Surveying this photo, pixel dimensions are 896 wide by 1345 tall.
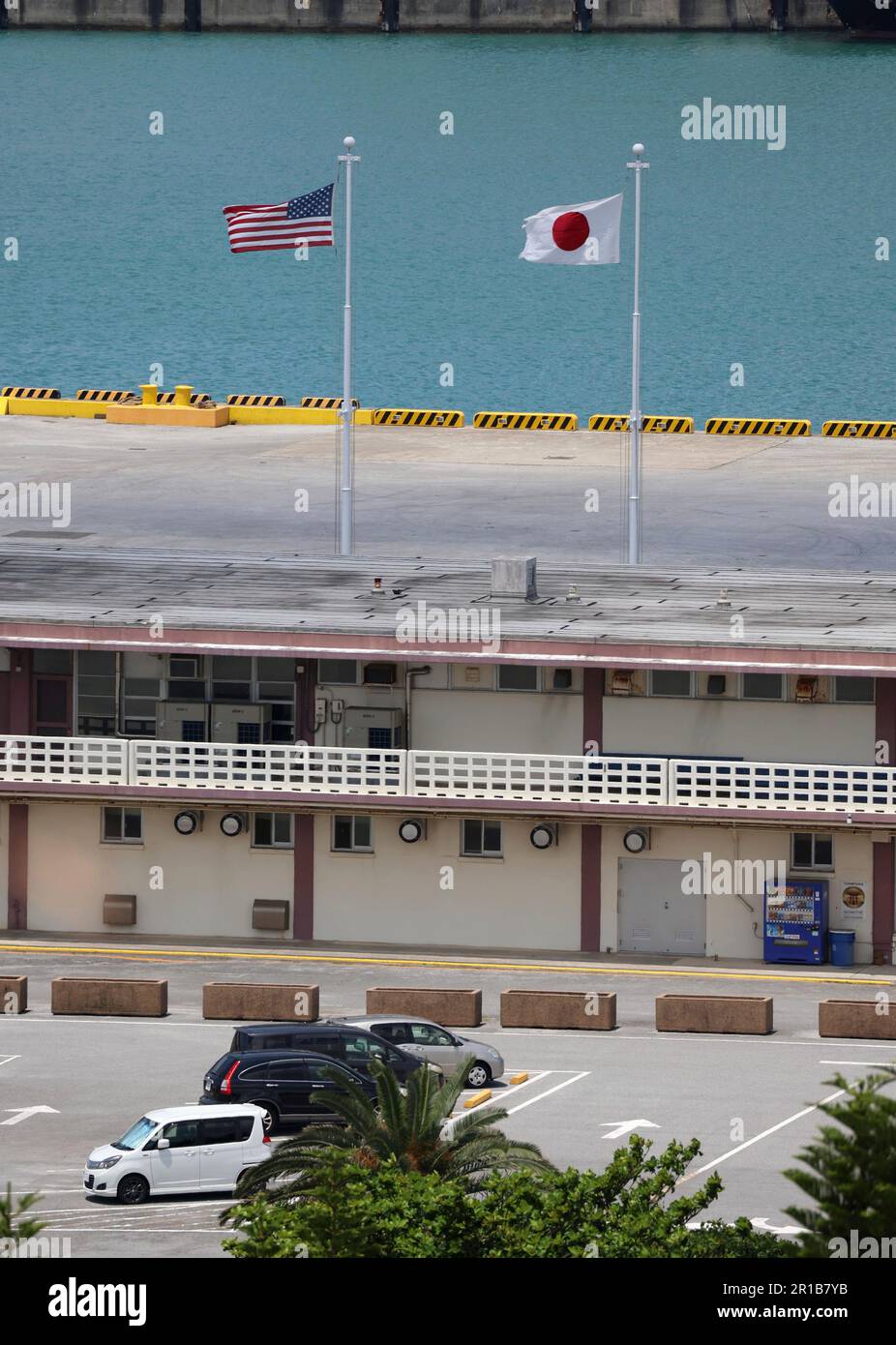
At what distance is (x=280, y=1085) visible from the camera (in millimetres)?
40250

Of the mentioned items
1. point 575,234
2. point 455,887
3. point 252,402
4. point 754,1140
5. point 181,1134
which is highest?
point 252,402

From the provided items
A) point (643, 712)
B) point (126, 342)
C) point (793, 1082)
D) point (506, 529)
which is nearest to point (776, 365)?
point (126, 342)

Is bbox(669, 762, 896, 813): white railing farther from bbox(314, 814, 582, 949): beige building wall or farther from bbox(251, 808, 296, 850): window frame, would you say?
bbox(251, 808, 296, 850): window frame

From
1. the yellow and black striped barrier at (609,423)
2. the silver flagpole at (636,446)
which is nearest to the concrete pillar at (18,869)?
the silver flagpole at (636,446)

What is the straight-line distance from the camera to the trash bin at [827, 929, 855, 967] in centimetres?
5259

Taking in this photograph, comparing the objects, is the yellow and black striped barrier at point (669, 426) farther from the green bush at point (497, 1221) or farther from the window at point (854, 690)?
A: the green bush at point (497, 1221)

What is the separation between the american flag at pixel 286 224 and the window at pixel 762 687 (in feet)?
56.1

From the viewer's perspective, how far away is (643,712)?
54094 mm

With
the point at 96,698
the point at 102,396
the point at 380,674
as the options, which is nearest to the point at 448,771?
the point at 380,674

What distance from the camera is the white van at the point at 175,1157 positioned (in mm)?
37438

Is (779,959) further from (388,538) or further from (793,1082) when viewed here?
(388,538)

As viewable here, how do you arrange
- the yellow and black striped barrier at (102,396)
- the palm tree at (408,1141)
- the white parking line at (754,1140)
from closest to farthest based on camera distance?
the palm tree at (408,1141) → the white parking line at (754,1140) → the yellow and black striped barrier at (102,396)

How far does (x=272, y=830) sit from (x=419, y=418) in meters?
50.5
